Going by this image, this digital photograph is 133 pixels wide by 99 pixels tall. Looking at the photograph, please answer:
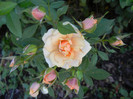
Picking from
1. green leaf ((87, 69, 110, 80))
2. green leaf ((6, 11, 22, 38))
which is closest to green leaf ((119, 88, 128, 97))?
green leaf ((87, 69, 110, 80))

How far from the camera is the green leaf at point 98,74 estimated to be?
1.07m

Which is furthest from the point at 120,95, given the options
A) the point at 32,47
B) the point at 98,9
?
the point at 32,47

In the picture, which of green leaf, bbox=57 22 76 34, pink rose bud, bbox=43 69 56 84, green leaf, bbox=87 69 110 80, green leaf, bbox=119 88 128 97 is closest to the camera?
green leaf, bbox=57 22 76 34

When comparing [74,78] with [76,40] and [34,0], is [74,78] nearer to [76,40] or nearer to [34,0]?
[76,40]

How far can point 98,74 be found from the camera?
3.60 feet

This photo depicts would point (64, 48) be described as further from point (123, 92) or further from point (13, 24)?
point (123, 92)

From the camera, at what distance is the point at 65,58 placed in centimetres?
77

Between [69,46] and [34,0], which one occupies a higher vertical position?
[34,0]

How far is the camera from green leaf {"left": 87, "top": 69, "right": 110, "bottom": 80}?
1066 millimetres

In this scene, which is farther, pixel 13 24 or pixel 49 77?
pixel 13 24

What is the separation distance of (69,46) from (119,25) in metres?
1.27

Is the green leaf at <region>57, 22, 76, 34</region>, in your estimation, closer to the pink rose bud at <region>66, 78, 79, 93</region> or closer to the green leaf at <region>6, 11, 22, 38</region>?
the pink rose bud at <region>66, 78, 79, 93</region>

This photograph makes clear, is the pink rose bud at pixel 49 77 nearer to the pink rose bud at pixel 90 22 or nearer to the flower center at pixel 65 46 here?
the flower center at pixel 65 46

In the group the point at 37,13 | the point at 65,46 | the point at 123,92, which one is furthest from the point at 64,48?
the point at 123,92
